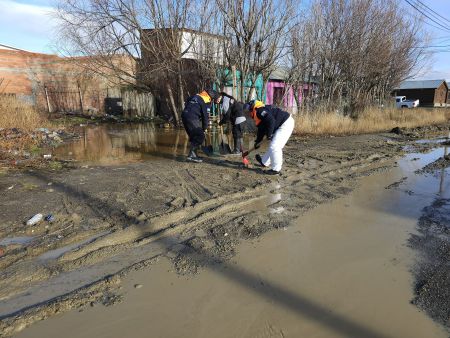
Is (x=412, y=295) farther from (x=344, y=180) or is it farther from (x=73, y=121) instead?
(x=73, y=121)

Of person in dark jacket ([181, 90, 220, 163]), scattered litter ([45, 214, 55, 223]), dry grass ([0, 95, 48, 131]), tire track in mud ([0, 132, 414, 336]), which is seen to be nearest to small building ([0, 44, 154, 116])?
dry grass ([0, 95, 48, 131])

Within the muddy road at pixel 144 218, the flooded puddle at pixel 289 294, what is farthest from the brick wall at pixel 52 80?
the flooded puddle at pixel 289 294

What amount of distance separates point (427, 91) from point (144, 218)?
57.5 meters

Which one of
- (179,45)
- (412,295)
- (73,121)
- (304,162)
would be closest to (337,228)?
(412,295)

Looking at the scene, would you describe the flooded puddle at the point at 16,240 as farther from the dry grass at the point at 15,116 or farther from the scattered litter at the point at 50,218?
the dry grass at the point at 15,116

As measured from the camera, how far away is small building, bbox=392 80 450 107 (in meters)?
51.1

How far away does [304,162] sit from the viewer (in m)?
8.21

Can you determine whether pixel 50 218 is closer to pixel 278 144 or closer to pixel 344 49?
pixel 278 144

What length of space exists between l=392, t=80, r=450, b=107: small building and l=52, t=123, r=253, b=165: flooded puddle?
1858 inches

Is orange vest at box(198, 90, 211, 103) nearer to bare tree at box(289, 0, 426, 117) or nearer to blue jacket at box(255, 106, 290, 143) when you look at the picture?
blue jacket at box(255, 106, 290, 143)

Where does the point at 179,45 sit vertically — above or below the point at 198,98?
above

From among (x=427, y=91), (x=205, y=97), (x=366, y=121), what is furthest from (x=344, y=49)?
(x=427, y=91)

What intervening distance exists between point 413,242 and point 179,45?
12.1 metres

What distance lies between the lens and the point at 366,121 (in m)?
15.8
